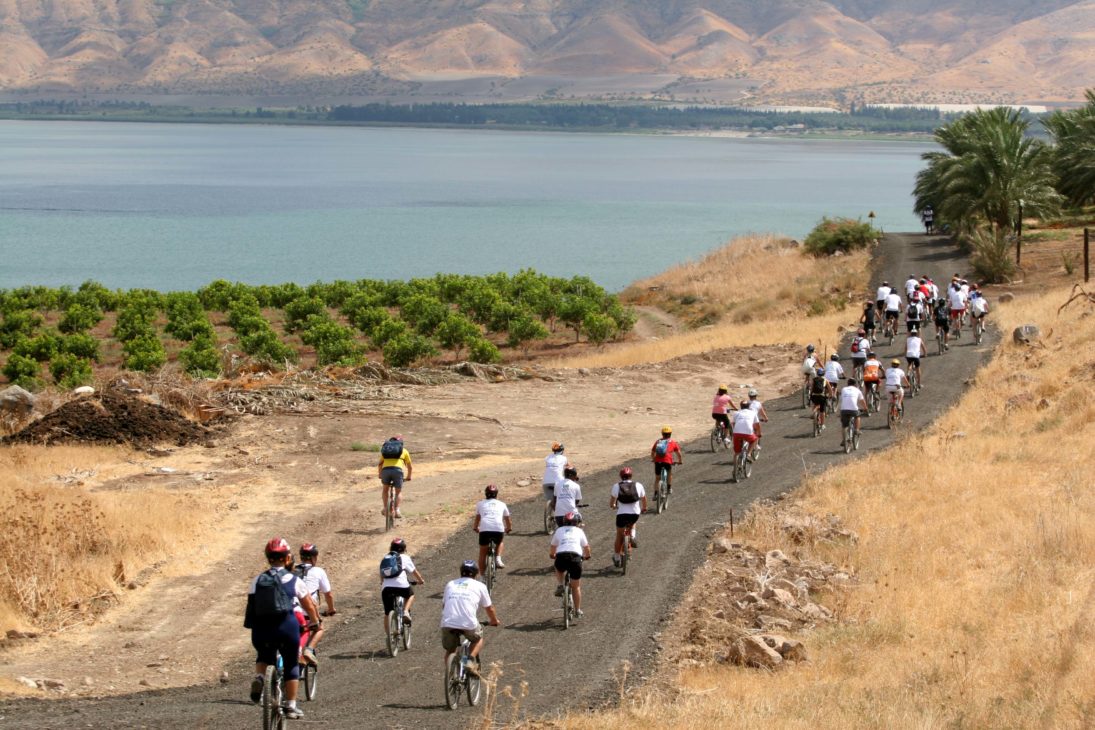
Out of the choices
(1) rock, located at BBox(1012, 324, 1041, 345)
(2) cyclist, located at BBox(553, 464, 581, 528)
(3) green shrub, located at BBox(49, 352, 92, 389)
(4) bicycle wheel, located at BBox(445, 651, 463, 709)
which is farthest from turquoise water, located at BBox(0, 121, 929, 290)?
(4) bicycle wheel, located at BBox(445, 651, 463, 709)

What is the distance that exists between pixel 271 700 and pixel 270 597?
1.07 m

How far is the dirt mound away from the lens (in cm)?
2827

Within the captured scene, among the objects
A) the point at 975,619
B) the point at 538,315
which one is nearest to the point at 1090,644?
the point at 975,619

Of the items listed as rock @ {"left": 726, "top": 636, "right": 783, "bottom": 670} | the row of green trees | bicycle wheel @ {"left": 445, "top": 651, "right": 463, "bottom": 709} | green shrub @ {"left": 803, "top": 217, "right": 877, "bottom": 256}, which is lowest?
rock @ {"left": 726, "top": 636, "right": 783, "bottom": 670}

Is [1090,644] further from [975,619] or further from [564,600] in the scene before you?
[564,600]

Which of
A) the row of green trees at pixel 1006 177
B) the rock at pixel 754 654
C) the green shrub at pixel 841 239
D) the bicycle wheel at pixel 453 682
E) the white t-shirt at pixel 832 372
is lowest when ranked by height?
the rock at pixel 754 654

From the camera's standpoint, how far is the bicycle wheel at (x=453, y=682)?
1413cm

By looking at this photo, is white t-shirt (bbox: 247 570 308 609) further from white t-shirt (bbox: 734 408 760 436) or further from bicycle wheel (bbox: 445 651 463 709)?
white t-shirt (bbox: 734 408 760 436)

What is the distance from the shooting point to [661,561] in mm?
20000

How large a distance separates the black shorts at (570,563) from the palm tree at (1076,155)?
1946 inches

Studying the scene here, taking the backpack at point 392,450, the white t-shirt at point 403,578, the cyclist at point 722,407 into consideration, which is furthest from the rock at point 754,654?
the cyclist at point 722,407

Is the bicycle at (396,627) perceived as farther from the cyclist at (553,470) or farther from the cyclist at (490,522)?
the cyclist at (553,470)

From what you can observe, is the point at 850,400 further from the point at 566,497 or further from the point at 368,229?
the point at 368,229

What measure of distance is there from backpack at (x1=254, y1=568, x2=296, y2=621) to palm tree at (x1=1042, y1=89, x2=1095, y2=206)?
178 ft
